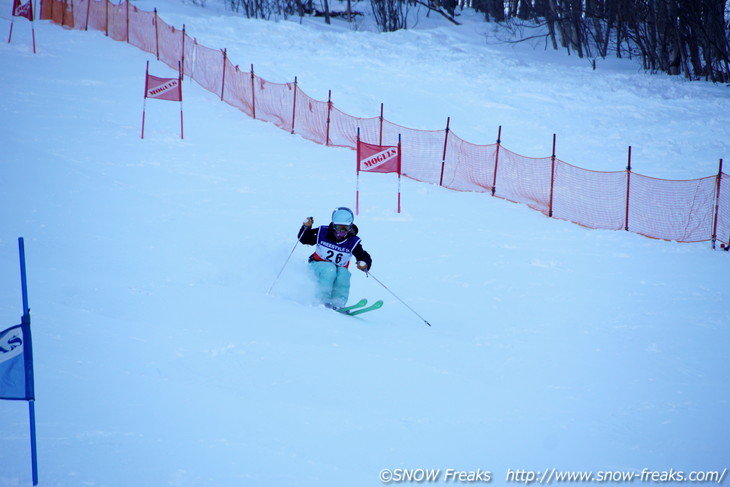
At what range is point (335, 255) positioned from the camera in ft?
25.3

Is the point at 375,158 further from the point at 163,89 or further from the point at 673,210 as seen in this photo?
the point at 673,210

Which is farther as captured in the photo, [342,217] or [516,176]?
[516,176]

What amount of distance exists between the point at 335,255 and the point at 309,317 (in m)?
1.17

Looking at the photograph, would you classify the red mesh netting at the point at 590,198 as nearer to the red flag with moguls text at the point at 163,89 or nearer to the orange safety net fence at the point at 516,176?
the orange safety net fence at the point at 516,176

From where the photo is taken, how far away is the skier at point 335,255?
7496mm

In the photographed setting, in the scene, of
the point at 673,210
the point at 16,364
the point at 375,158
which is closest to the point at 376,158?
the point at 375,158

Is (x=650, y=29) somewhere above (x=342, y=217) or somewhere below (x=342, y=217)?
above

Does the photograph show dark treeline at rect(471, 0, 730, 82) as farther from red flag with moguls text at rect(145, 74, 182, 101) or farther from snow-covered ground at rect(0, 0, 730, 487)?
red flag with moguls text at rect(145, 74, 182, 101)

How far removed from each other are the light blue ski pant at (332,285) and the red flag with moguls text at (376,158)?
4.68 m

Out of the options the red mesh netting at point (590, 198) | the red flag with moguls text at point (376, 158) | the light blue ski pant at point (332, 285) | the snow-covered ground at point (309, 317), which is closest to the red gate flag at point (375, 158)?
the red flag with moguls text at point (376, 158)

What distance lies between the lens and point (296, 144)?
16078 millimetres

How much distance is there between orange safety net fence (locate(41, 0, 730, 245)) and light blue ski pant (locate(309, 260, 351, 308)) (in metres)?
6.54

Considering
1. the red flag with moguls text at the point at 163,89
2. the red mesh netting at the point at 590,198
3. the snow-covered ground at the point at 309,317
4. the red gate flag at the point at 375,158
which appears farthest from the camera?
the red flag with moguls text at the point at 163,89

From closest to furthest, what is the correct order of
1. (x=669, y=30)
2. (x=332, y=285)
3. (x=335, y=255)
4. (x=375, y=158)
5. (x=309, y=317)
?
(x=309, y=317)
(x=332, y=285)
(x=335, y=255)
(x=375, y=158)
(x=669, y=30)
